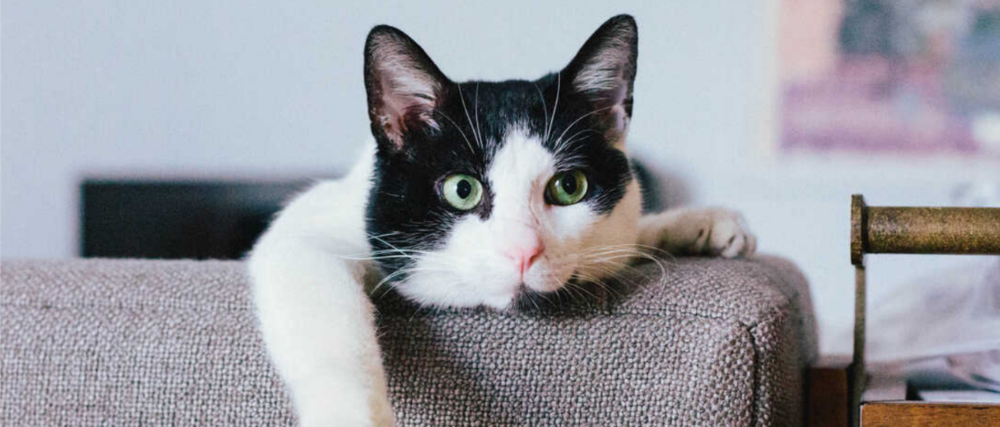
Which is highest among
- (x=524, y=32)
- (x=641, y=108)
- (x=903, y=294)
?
(x=524, y=32)

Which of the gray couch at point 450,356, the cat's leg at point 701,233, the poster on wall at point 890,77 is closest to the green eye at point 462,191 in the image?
the gray couch at point 450,356

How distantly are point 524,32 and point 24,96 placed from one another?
1630 millimetres

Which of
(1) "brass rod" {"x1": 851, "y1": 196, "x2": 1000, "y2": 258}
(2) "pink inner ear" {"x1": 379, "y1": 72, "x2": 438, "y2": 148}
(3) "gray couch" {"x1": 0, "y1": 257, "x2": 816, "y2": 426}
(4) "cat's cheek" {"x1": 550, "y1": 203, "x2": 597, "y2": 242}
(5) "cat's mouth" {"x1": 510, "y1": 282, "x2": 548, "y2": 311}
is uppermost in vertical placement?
(2) "pink inner ear" {"x1": 379, "y1": 72, "x2": 438, "y2": 148}

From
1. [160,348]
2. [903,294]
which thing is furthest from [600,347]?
[903,294]

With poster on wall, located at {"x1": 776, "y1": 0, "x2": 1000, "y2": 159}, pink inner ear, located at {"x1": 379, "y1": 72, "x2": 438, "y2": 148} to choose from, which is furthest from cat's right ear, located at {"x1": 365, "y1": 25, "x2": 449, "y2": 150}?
poster on wall, located at {"x1": 776, "y1": 0, "x2": 1000, "y2": 159}

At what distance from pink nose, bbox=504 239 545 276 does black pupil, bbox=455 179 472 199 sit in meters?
0.09

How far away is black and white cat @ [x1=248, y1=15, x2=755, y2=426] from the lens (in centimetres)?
72

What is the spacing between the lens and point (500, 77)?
2604 millimetres

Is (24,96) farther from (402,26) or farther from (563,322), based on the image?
(563,322)

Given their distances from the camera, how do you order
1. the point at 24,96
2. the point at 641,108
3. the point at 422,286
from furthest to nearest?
the point at 24,96, the point at 641,108, the point at 422,286

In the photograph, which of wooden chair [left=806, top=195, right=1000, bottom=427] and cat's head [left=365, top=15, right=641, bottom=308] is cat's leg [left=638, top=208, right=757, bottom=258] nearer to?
cat's head [left=365, top=15, right=641, bottom=308]

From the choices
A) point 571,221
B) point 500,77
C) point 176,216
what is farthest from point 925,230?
point 176,216

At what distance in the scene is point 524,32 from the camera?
2611mm

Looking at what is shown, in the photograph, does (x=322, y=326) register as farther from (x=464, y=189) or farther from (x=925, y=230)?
(x=925, y=230)
